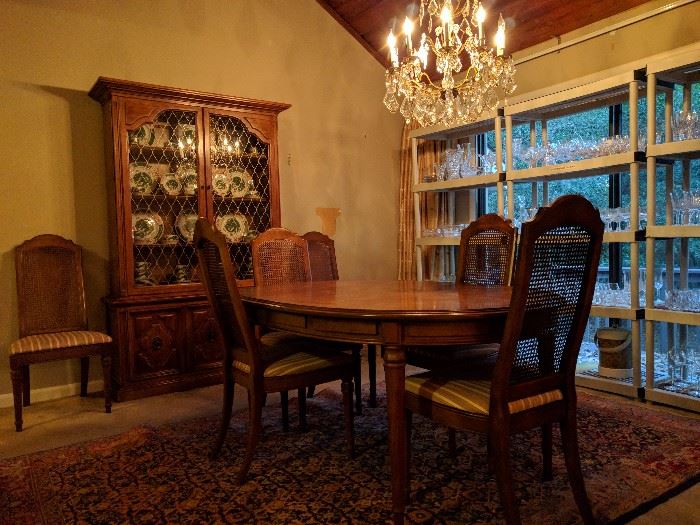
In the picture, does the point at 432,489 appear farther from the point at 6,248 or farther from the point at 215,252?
the point at 6,248

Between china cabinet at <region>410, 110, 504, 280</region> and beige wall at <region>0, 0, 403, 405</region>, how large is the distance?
480mm

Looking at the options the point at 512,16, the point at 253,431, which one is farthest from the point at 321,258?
the point at 512,16

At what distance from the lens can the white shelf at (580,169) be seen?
3.07 metres

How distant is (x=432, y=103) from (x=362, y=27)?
7.58 ft

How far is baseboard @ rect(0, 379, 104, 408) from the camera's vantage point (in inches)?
128

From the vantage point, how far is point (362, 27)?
4.62m

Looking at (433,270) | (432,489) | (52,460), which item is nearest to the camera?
(432,489)

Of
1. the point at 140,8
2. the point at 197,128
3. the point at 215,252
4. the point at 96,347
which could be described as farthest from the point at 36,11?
the point at 215,252

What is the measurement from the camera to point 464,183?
4031mm

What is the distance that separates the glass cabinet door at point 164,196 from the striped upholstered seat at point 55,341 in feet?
1.39

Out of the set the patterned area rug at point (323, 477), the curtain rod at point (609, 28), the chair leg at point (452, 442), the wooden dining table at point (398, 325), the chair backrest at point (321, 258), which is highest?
the curtain rod at point (609, 28)

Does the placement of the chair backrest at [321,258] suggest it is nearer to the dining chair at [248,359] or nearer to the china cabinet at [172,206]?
the china cabinet at [172,206]

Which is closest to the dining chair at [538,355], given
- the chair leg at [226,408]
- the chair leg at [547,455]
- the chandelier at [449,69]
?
the chair leg at [547,455]

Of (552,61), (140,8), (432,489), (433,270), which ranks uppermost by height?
(140,8)
